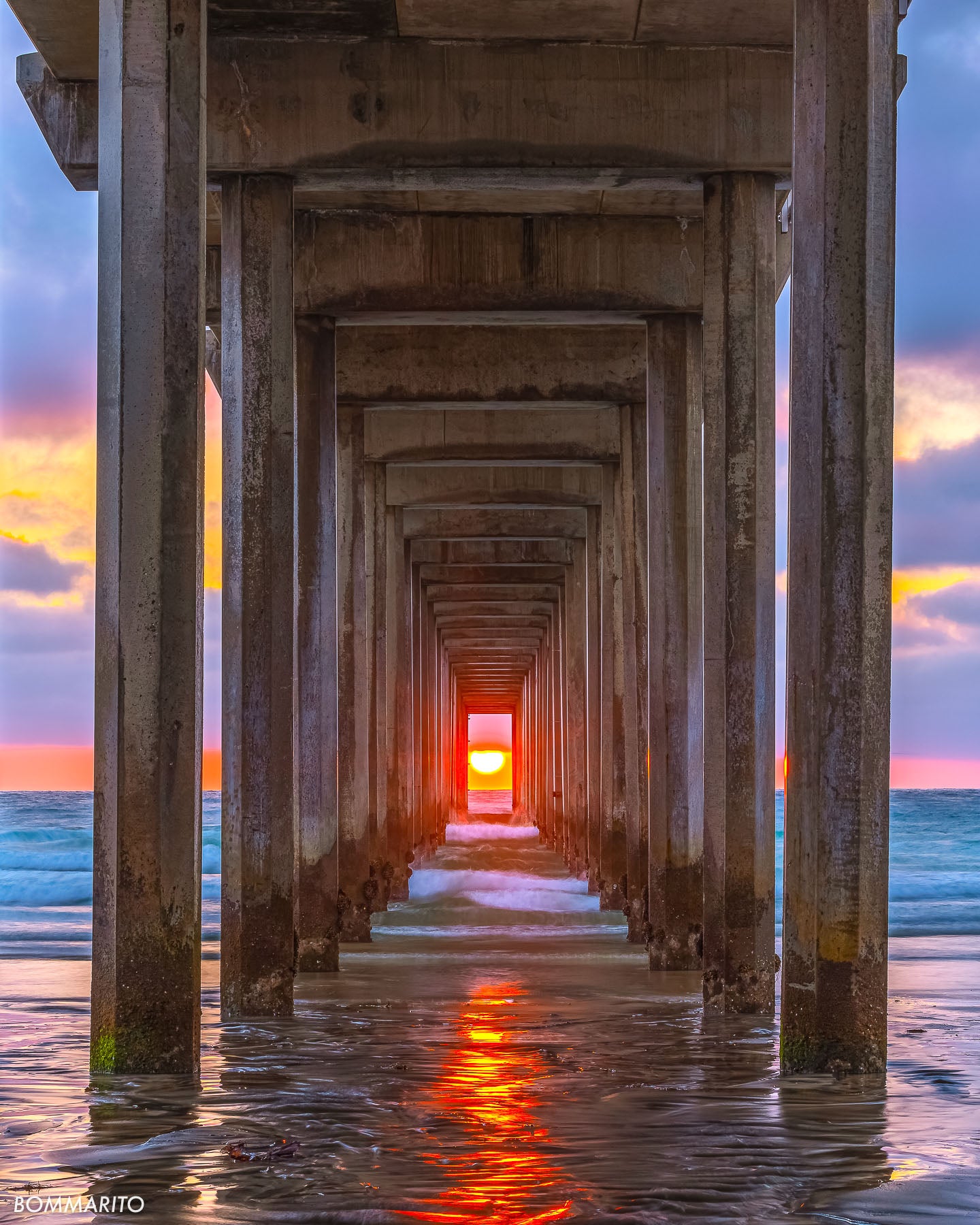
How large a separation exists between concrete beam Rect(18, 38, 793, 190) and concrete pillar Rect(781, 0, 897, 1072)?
3445 millimetres

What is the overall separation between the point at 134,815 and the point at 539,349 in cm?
965

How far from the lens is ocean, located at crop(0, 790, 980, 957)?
1938 cm

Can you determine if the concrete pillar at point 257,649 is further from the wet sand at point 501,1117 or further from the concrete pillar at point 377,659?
the concrete pillar at point 377,659

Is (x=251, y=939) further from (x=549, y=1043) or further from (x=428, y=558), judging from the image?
(x=428, y=558)

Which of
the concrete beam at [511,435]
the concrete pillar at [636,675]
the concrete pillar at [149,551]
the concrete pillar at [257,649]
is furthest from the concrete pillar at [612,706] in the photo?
the concrete pillar at [149,551]

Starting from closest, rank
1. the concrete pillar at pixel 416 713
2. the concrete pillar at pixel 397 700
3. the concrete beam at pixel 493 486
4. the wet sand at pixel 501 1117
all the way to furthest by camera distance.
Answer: the wet sand at pixel 501 1117, the concrete beam at pixel 493 486, the concrete pillar at pixel 397 700, the concrete pillar at pixel 416 713

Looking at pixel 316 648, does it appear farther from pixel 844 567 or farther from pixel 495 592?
pixel 495 592

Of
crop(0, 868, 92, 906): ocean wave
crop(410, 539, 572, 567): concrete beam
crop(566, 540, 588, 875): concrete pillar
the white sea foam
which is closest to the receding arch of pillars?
crop(566, 540, 588, 875): concrete pillar

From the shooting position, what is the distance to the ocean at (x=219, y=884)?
63.6ft

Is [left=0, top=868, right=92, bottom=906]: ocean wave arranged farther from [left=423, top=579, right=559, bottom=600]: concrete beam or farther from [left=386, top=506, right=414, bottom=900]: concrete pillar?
[left=423, top=579, right=559, bottom=600]: concrete beam

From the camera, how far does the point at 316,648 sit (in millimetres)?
12305

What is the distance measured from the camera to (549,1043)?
798cm

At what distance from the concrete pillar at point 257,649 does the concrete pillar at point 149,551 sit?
8.49 ft

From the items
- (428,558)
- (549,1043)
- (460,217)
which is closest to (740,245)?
(460,217)
